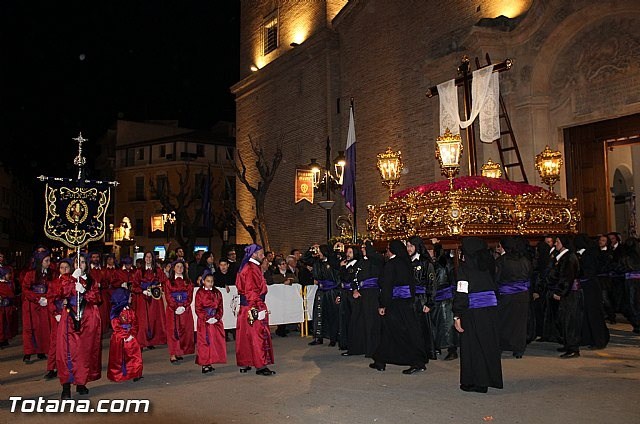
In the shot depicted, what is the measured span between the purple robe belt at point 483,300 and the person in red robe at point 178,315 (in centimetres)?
521

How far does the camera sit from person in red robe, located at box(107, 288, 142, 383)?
836 cm

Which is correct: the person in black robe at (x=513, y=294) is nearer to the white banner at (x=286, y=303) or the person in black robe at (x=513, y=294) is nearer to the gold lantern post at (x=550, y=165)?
the gold lantern post at (x=550, y=165)

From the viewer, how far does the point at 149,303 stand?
12211 millimetres

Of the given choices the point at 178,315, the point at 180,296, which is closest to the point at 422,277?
the point at 180,296

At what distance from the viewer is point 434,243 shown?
10352mm

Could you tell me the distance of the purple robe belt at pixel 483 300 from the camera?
7.57 metres

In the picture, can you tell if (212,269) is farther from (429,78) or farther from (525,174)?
(429,78)

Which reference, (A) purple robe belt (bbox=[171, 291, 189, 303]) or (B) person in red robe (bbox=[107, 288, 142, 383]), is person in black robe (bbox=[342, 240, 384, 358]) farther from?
(B) person in red robe (bbox=[107, 288, 142, 383])

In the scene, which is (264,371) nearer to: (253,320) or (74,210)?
(253,320)

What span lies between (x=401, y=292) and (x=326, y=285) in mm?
3444

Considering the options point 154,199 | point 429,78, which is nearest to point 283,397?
point 429,78

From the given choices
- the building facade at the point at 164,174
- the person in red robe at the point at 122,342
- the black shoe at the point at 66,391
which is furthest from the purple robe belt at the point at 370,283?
the building facade at the point at 164,174

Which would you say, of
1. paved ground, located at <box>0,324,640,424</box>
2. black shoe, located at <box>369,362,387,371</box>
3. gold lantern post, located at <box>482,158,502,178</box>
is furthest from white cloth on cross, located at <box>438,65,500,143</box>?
black shoe, located at <box>369,362,387,371</box>

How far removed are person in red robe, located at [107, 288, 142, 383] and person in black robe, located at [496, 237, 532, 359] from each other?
586cm
